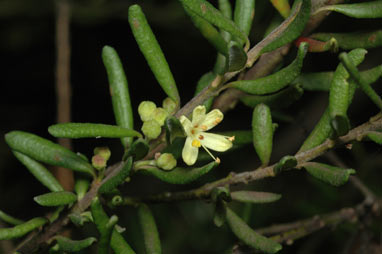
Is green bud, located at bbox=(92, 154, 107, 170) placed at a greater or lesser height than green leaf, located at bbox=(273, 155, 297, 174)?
greater

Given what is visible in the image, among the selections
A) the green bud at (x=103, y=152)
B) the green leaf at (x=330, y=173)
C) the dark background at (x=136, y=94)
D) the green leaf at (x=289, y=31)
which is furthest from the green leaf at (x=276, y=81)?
the dark background at (x=136, y=94)

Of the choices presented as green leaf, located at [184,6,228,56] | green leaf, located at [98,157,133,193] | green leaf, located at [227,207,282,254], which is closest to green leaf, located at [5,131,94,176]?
green leaf, located at [98,157,133,193]

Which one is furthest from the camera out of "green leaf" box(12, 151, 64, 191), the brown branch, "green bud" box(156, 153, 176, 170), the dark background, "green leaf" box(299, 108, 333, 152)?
the dark background

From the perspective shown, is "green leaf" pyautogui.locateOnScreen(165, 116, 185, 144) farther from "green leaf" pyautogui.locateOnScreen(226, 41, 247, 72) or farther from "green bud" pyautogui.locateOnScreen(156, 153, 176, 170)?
"green leaf" pyautogui.locateOnScreen(226, 41, 247, 72)

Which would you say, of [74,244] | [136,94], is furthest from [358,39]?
[136,94]

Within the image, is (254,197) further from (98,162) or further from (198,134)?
(98,162)

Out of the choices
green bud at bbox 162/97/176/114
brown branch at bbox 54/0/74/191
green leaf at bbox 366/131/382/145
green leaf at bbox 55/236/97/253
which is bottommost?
green leaf at bbox 366/131/382/145
